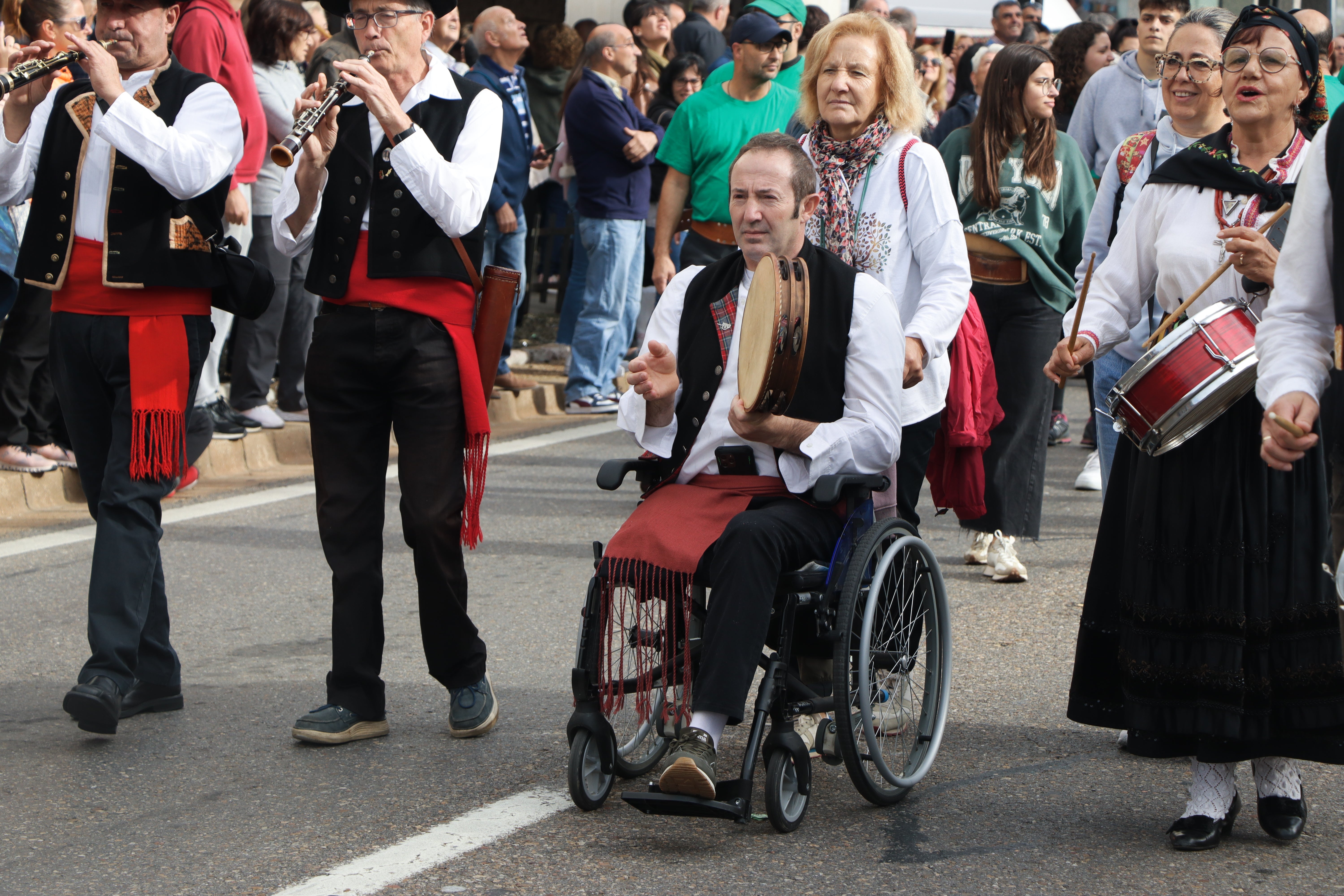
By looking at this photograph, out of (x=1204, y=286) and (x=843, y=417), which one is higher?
(x=1204, y=286)

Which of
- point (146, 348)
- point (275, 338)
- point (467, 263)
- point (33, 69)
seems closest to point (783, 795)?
point (467, 263)

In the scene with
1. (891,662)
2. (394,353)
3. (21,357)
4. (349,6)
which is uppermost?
(349,6)

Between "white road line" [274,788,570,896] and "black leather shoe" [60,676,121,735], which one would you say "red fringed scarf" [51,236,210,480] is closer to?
"black leather shoe" [60,676,121,735]

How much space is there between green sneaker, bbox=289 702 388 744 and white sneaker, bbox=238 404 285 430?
4.56 m

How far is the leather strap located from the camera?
447 cm

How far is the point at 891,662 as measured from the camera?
13.6 ft

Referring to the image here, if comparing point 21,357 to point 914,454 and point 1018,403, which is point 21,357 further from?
point 914,454

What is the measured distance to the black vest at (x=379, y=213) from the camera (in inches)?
172

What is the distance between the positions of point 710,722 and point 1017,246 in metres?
3.26

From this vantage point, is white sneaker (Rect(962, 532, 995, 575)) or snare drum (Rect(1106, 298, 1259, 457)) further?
white sneaker (Rect(962, 532, 995, 575))

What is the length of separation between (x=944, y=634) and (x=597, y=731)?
97cm

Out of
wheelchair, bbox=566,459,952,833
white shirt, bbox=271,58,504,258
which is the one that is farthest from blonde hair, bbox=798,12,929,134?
wheelchair, bbox=566,459,952,833

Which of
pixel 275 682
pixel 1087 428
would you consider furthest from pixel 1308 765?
pixel 1087 428

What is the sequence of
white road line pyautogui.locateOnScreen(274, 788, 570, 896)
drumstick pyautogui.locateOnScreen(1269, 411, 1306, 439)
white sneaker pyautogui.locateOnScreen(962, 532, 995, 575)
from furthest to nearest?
white sneaker pyautogui.locateOnScreen(962, 532, 995, 575), white road line pyautogui.locateOnScreen(274, 788, 570, 896), drumstick pyautogui.locateOnScreen(1269, 411, 1306, 439)
